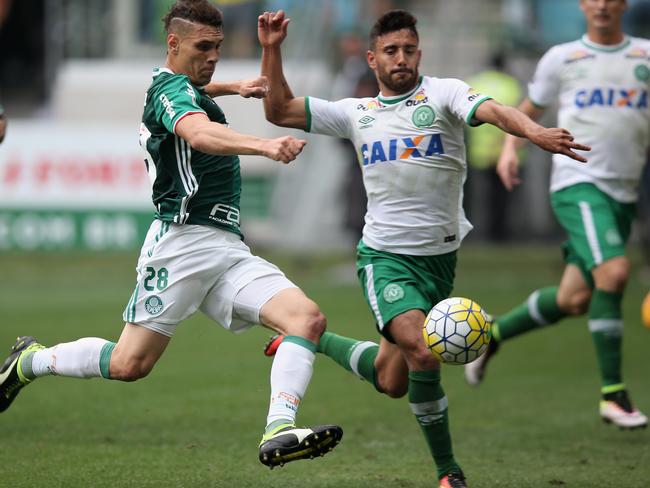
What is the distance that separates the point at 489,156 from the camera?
18.1m

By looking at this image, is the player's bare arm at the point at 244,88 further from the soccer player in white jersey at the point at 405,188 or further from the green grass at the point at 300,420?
the green grass at the point at 300,420

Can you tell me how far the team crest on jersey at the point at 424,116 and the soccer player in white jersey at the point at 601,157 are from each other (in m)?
1.55

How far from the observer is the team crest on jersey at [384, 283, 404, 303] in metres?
6.51

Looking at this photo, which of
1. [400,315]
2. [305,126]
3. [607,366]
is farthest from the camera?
[607,366]

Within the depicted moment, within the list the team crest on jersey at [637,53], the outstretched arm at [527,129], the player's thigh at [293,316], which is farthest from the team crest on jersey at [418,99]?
the team crest on jersey at [637,53]

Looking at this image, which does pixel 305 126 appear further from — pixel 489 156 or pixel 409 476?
pixel 489 156

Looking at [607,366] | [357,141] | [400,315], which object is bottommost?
[607,366]

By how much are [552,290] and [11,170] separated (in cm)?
1123

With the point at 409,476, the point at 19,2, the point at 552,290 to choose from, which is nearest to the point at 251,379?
the point at 552,290

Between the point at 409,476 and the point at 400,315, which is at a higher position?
the point at 400,315

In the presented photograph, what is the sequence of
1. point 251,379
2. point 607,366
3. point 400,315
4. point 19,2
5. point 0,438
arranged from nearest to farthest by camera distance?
point 400,315
point 0,438
point 607,366
point 251,379
point 19,2

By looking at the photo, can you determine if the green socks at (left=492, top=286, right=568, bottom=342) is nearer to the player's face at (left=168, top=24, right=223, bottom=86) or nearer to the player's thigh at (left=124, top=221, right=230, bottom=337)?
the player's thigh at (left=124, top=221, right=230, bottom=337)

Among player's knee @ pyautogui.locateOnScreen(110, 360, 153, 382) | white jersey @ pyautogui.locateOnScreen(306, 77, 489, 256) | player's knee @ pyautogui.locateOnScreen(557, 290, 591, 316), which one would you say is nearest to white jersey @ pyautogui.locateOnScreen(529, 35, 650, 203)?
player's knee @ pyautogui.locateOnScreen(557, 290, 591, 316)

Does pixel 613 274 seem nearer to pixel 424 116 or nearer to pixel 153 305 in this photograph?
pixel 424 116
